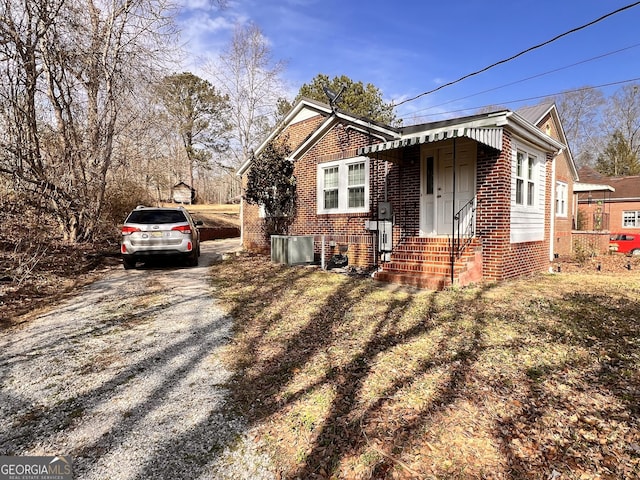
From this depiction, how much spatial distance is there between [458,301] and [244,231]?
10693 mm

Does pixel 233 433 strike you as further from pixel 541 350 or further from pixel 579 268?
pixel 579 268

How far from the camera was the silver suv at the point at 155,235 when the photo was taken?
8.53 meters

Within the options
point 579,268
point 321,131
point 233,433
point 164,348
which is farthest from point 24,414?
point 579,268

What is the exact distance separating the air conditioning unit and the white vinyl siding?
5184 mm

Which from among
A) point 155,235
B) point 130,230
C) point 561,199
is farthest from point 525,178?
point 130,230

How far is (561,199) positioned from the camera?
47.1ft

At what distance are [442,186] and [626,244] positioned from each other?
Result: 13.6 metres

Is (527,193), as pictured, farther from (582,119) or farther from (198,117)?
(582,119)

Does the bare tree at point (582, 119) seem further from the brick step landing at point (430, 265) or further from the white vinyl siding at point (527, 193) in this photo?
the brick step landing at point (430, 265)

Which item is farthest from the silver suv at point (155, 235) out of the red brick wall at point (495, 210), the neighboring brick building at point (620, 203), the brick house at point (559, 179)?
the neighboring brick building at point (620, 203)

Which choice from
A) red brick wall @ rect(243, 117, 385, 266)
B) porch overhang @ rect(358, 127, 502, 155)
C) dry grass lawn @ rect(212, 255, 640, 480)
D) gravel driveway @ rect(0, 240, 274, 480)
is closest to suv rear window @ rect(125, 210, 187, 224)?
gravel driveway @ rect(0, 240, 274, 480)

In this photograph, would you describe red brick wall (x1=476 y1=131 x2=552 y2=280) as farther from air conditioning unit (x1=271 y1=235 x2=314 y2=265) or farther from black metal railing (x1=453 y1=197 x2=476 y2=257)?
air conditioning unit (x1=271 y1=235 x2=314 y2=265)

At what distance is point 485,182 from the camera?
762 centimetres

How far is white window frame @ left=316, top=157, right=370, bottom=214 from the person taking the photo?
384 inches
